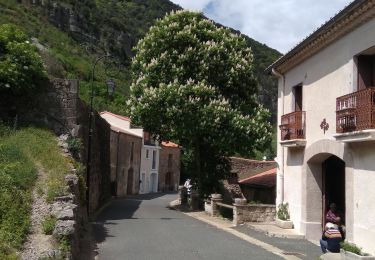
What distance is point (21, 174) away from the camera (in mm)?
12242

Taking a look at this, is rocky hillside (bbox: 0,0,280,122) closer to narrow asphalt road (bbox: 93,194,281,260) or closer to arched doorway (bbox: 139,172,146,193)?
arched doorway (bbox: 139,172,146,193)

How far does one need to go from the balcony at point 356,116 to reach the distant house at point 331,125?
0.02 metres

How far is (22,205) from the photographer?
1095 centimetres

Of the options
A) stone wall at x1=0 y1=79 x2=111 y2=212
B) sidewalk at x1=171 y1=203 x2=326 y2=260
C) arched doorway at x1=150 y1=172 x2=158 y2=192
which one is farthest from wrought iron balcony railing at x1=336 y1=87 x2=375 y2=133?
arched doorway at x1=150 y1=172 x2=158 y2=192

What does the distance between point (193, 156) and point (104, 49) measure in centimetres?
4619

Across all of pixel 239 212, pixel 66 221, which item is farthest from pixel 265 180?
pixel 66 221

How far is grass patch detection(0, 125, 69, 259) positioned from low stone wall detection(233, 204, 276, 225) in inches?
310

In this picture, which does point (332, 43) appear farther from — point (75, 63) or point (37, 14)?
point (37, 14)

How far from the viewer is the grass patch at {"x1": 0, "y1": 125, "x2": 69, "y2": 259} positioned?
9.71m

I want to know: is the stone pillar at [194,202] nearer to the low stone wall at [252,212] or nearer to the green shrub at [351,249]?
the low stone wall at [252,212]

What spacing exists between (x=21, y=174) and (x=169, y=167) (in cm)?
4673

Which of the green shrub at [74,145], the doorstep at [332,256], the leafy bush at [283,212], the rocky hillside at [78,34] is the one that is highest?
the rocky hillside at [78,34]

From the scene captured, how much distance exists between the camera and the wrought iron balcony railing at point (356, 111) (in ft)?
37.6

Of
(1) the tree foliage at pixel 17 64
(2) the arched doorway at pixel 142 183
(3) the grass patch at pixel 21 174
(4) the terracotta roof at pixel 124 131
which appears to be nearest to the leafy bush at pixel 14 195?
(3) the grass patch at pixel 21 174
